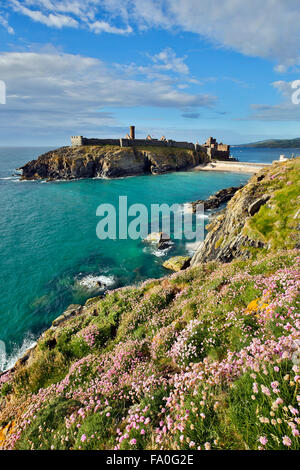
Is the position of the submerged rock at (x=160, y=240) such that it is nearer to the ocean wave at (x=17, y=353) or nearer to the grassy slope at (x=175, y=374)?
the ocean wave at (x=17, y=353)

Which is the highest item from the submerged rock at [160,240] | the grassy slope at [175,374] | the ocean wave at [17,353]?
the grassy slope at [175,374]

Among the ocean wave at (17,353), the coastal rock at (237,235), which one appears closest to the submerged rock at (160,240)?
the coastal rock at (237,235)

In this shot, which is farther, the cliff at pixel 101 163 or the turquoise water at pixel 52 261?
the cliff at pixel 101 163

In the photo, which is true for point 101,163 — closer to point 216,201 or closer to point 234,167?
point 234,167

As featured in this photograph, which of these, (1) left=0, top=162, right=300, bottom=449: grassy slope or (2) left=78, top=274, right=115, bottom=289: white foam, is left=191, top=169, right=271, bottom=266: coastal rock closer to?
(1) left=0, top=162, right=300, bottom=449: grassy slope

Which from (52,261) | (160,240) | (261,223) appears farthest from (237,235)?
(52,261)

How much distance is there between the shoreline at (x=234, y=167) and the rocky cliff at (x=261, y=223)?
106703 millimetres

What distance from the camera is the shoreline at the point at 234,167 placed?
395 ft

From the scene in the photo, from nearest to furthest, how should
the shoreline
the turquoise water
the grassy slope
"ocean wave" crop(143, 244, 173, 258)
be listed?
the grassy slope, the turquoise water, "ocean wave" crop(143, 244, 173, 258), the shoreline

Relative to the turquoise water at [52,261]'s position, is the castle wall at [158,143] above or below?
above

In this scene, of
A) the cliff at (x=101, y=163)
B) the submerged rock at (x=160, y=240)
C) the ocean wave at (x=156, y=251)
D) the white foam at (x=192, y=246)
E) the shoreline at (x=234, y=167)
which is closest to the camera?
the ocean wave at (x=156, y=251)

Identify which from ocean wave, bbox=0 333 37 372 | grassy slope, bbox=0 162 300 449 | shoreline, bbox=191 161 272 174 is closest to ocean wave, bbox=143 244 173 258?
ocean wave, bbox=0 333 37 372

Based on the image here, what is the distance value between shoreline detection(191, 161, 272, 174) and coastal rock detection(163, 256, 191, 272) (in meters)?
106

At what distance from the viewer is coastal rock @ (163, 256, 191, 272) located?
2788 cm
